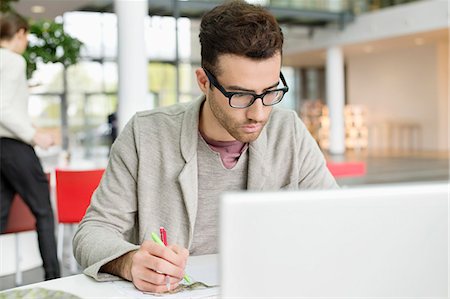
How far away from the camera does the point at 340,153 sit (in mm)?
16484

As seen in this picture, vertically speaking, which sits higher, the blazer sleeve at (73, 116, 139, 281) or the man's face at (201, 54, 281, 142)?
the man's face at (201, 54, 281, 142)

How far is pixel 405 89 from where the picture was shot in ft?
58.6

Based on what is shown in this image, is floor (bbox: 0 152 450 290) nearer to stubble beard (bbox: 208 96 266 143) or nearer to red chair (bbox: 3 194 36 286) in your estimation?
red chair (bbox: 3 194 36 286)

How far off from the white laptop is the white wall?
16.5 m

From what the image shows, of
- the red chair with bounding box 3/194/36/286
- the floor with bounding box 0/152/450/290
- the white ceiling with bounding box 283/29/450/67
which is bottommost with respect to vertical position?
the floor with bounding box 0/152/450/290

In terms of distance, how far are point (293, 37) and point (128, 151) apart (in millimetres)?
16088

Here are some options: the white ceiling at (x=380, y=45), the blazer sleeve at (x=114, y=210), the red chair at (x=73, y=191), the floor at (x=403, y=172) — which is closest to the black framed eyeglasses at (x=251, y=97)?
the blazer sleeve at (x=114, y=210)

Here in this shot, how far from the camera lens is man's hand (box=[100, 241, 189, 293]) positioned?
114cm

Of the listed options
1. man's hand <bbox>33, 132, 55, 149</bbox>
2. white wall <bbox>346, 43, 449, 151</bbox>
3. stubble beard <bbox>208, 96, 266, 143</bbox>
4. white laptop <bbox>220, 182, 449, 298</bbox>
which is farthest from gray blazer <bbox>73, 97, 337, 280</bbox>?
white wall <bbox>346, 43, 449, 151</bbox>

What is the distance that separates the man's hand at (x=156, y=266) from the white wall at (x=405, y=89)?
1628cm

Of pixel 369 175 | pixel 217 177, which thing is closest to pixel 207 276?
pixel 217 177

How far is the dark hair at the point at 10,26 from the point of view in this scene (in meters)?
3.43

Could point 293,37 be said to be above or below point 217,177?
above

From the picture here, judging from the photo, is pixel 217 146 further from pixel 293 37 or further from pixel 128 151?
pixel 293 37
